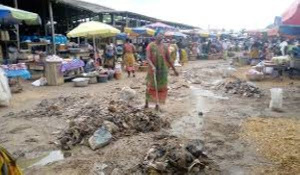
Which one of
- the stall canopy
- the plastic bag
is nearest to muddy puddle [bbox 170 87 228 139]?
the plastic bag

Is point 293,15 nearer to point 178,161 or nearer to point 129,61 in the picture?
point 178,161

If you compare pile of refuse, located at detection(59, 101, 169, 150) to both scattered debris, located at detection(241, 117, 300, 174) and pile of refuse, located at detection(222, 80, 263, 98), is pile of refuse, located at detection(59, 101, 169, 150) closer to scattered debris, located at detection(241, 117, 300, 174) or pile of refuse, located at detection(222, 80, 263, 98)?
scattered debris, located at detection(241, 117, 300, 174)

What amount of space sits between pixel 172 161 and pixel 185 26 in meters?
42.6

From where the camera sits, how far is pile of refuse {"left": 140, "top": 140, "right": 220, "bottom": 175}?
14.6 feet

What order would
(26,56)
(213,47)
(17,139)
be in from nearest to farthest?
(17,139) → (26,56) → (213,47)

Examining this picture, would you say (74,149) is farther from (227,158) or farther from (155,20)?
(155,20)

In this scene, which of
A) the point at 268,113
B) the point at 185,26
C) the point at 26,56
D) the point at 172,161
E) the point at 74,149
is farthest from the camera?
the point at 185,26

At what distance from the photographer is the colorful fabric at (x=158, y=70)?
26.0 ft

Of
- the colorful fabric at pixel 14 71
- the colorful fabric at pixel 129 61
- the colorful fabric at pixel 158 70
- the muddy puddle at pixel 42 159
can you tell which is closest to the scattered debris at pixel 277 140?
the colorful fabric at pixel 158 70

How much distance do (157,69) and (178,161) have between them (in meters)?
3.80

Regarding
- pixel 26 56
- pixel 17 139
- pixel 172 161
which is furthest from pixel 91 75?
pixel 172 161

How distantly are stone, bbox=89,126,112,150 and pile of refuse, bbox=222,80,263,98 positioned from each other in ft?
19.3

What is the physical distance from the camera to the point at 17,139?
607 centimetres

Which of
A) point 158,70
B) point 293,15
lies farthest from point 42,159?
point 293,15
